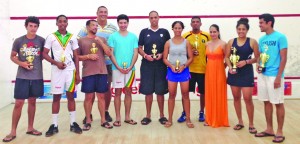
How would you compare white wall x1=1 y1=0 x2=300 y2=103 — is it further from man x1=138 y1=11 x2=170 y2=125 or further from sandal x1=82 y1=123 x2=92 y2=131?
sandal x1=82 y1=123 x2=92 y2=131

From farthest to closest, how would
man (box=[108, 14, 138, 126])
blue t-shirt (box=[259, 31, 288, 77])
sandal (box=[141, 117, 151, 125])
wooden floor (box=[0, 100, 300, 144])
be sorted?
sandal (box=[141, 117, 151, 125]) < man (box=[108, 14, 138, 126]) < wooden floor (box=[0, 100, 300, 144]) < blue t-shirt (box=[259, 31, 288, 77])

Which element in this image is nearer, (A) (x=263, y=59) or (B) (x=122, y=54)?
(A) (x=263, y=59)

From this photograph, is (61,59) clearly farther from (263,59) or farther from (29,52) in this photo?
(263,59)

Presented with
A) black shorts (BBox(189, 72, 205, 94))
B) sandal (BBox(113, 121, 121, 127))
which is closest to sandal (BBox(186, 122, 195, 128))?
black shorts (BBox(189, 72, 205, 94))

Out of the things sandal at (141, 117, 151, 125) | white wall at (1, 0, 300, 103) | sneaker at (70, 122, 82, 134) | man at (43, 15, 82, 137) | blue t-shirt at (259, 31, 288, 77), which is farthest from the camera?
white wall at (1, 0, 300, 103)

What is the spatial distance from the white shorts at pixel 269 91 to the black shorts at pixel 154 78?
1.01m

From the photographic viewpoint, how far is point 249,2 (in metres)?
5.09

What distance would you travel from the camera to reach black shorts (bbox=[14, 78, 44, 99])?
306 cm

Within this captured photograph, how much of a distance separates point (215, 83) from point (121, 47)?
1.05m

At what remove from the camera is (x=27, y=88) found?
10.1 feet

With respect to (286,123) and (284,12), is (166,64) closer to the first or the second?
(286,123)

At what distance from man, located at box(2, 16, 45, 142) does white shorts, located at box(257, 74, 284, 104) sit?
6.62 feet

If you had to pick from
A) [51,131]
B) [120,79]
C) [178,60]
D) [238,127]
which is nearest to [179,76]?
[178,60]

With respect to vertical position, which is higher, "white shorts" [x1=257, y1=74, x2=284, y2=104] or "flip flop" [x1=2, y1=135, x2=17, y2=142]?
"white shorts" [x1=257, y1=74, x2=284, y2=104]
